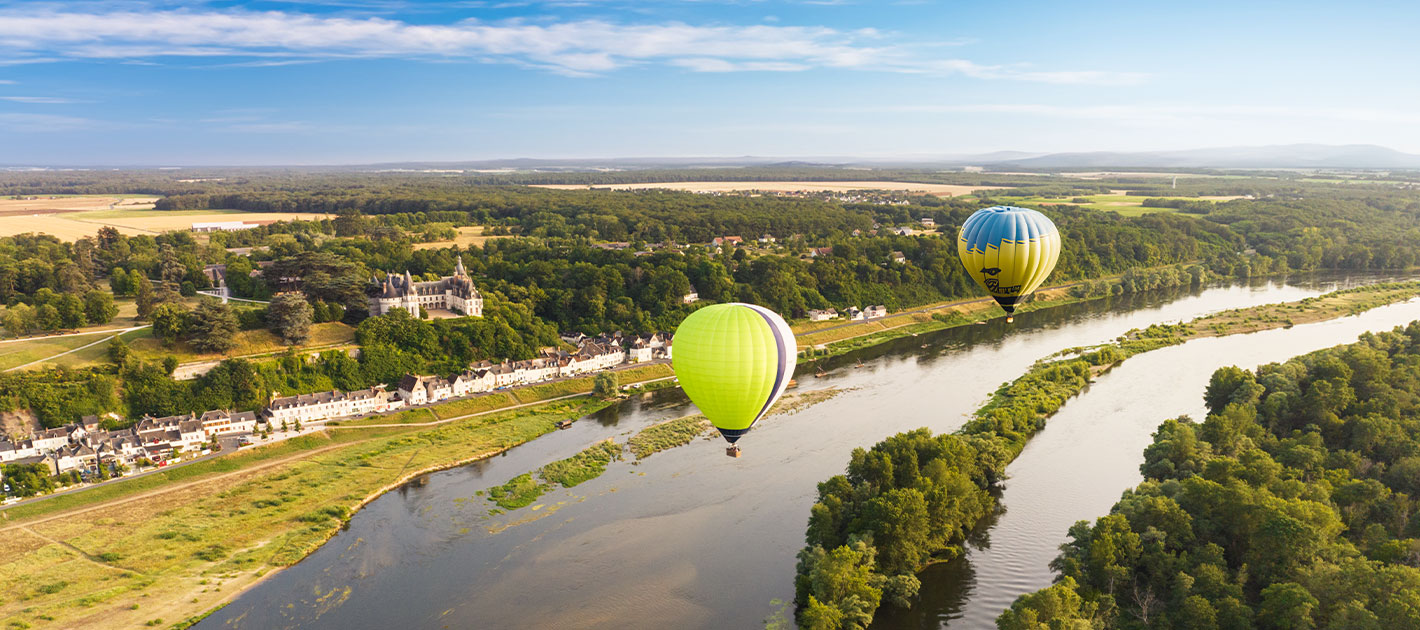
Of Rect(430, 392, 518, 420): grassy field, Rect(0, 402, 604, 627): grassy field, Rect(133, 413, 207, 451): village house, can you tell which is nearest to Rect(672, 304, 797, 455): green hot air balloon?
Rect(0, 402, 604, 627): grassy field

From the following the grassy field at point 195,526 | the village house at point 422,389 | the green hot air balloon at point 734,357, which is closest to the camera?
the green hot air balloon at point 734,357

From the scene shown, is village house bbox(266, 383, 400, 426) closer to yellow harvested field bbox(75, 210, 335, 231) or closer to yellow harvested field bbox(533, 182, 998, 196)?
yellow harvested field bbox(75, 210, 335, 231)

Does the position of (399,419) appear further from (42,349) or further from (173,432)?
(42,349)

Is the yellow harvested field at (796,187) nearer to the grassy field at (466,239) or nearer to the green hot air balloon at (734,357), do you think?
the grassy field at (466,239)

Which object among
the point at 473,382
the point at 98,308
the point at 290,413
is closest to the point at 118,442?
the point at 290,413

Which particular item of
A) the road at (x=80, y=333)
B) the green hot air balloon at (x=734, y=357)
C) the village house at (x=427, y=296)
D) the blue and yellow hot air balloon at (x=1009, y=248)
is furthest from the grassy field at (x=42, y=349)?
the blue and yellow hot air balloon at (x=1009, y=248)

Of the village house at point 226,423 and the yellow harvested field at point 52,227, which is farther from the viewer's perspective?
the yellow harvested field at point 52,227

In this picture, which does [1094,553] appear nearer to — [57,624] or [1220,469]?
[1220,469]
